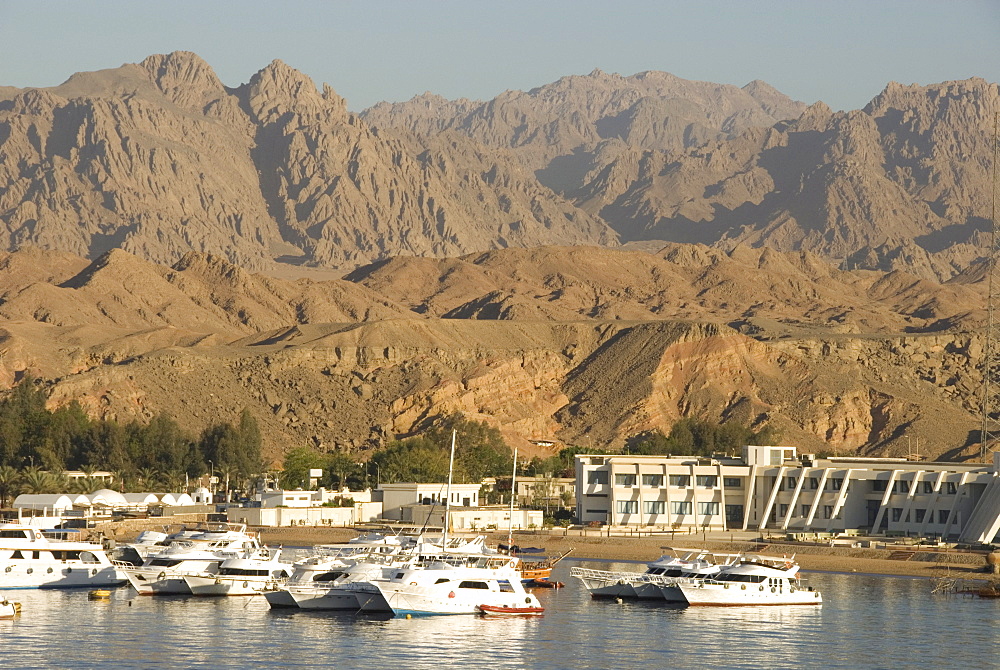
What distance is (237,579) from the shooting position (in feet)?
314

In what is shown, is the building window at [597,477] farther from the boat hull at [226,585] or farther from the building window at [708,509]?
the boat hull at [226,585]

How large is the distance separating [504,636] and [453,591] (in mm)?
6065

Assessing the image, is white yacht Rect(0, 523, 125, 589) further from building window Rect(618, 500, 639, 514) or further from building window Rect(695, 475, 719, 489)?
building window Rect(695, 475, 719, 489)

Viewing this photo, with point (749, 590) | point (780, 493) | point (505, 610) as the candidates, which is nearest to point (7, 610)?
point (505, 610)

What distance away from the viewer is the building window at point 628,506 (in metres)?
142

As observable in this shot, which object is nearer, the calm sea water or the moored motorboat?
the calm sea water

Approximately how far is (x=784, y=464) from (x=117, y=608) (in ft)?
221

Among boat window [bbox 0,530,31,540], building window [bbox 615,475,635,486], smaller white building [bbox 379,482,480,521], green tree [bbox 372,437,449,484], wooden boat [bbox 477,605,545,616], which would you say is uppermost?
green tree [bbox 372,437,449,484]

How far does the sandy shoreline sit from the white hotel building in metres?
9.32

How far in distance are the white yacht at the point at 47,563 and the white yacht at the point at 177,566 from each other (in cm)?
125

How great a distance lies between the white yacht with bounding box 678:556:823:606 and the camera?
312 feet

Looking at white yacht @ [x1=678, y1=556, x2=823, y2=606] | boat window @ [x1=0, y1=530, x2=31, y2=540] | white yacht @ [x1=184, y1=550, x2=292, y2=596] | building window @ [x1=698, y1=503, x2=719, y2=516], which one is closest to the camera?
white yacht @ [x1=678, y1=556, x2=823, y2=606]

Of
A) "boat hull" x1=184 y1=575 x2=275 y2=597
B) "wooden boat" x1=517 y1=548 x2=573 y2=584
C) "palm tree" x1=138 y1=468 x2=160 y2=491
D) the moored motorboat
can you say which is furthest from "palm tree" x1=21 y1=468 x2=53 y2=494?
the moored motorboat

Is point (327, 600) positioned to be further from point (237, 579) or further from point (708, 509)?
point (708, 509)
